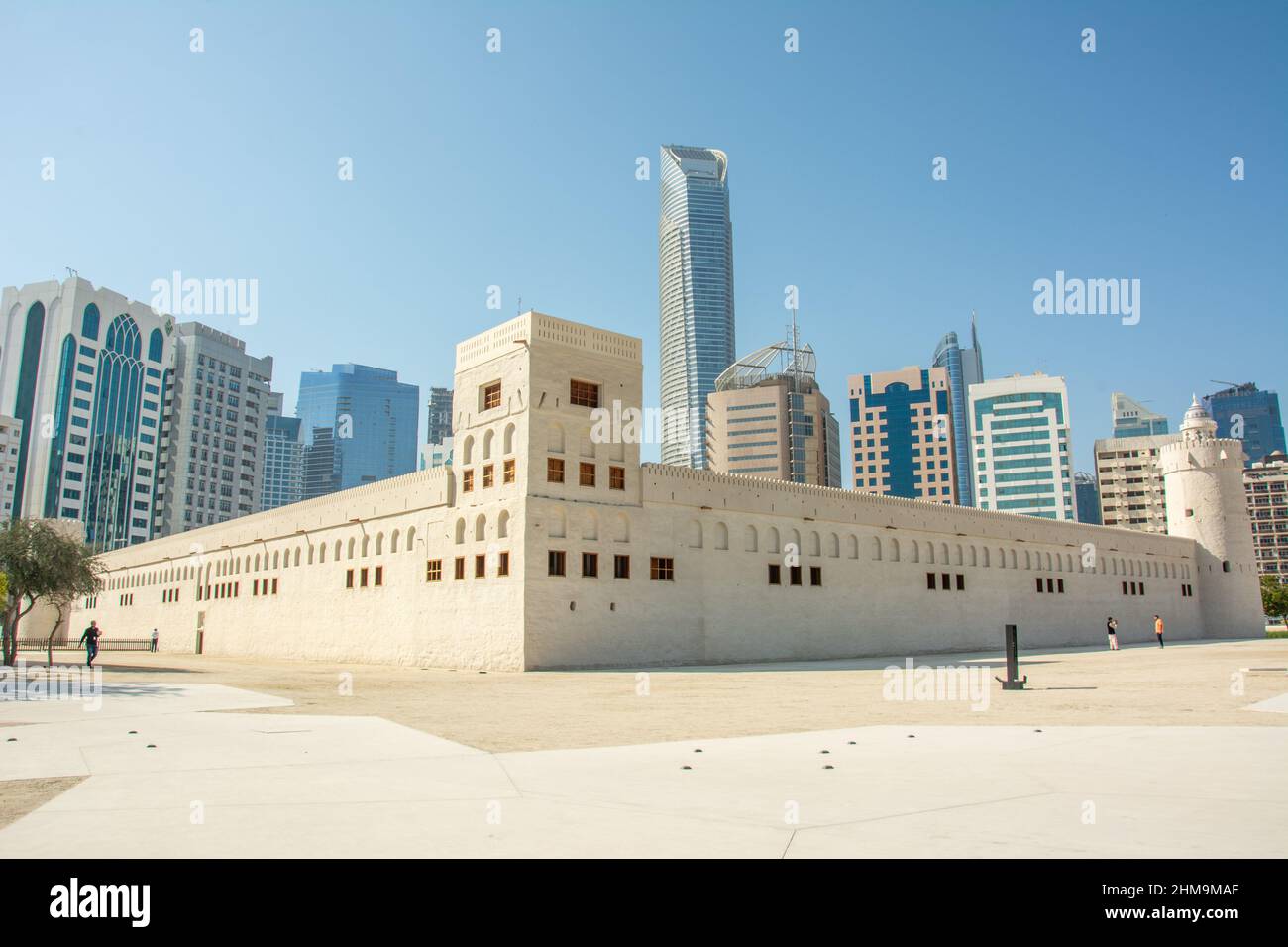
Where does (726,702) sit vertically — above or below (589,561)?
below

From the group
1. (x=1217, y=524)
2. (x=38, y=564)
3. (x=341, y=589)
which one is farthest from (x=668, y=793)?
(x=1217, y=524)

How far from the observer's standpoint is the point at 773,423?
171 meters

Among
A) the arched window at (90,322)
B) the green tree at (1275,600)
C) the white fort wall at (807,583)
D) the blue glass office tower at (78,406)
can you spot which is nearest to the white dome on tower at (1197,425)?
the white fort wall at (807,583)

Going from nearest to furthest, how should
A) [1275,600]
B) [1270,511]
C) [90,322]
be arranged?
[1275,600] < [90,322] < [1270,511]

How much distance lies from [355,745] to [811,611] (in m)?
36.0

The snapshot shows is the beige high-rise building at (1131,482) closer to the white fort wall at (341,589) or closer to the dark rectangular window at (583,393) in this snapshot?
the dark rectangular window at (583,393)

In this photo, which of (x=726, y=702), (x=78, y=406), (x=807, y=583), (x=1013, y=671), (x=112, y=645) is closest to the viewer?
(x=726, y=702)

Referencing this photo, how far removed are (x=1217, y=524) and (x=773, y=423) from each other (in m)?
104

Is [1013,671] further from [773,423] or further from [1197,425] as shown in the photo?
[773,423]
